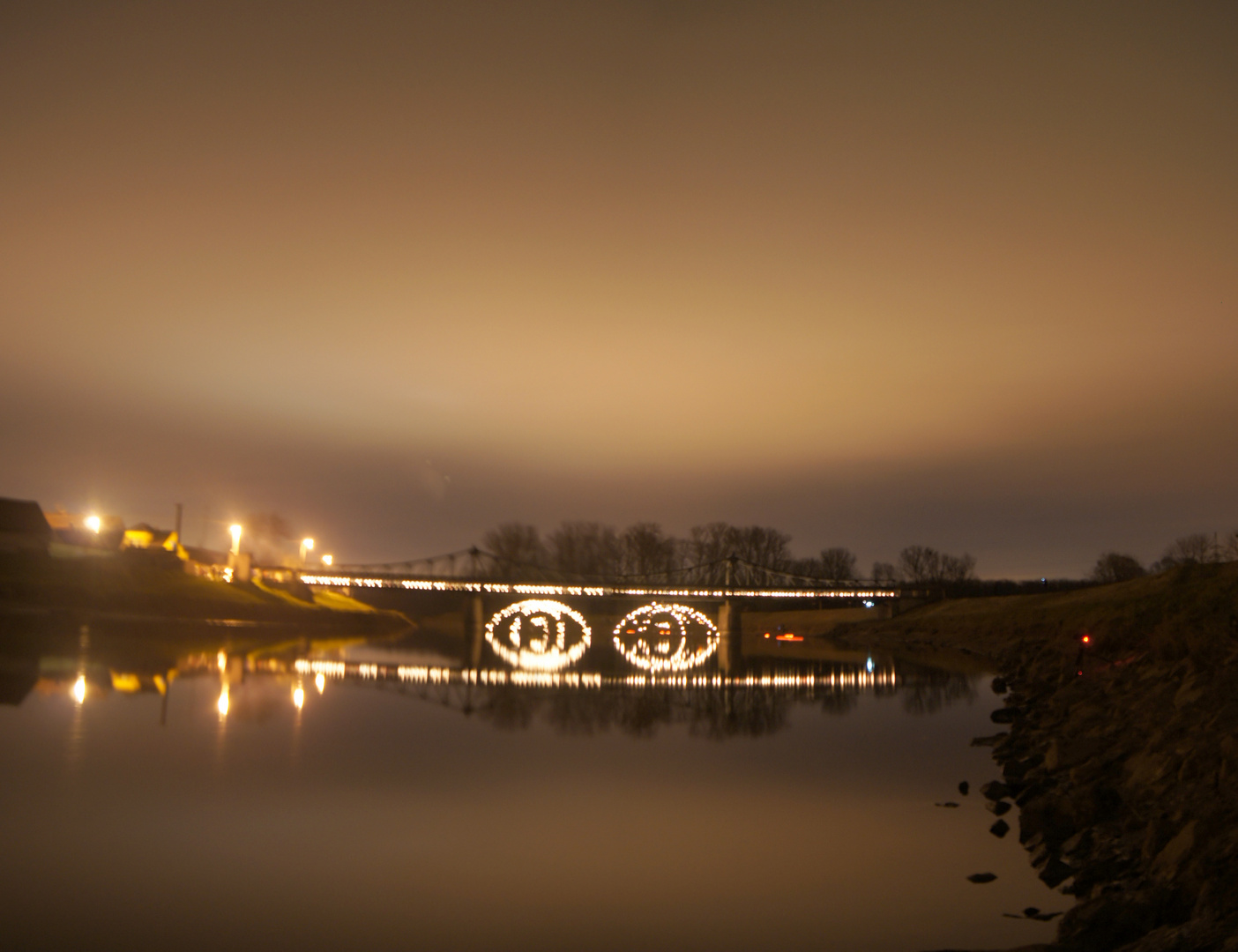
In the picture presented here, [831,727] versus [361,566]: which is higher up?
[361,566]

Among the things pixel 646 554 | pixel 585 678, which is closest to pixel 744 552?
pixel 646 554

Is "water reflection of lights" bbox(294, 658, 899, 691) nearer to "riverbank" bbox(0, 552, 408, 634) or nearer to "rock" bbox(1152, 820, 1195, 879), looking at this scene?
"riverbank" bbox(0, 552, 408, 634)

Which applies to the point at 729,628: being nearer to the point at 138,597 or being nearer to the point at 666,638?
the point at 666,638

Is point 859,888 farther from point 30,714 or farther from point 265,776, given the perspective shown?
Result: point 30,714

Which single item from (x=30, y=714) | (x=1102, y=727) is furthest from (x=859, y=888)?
(x=30, y=714)

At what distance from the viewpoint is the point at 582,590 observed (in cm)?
9581

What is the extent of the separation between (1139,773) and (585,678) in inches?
1402

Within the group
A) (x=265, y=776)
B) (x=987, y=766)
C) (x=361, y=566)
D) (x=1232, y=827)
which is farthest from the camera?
(x=361, y=566)

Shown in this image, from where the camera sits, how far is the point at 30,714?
23.8 meters

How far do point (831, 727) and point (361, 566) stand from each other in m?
93.1

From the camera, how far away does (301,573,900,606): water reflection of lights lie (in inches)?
3716

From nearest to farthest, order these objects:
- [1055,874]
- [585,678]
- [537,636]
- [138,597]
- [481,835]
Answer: [1055,874], [481,835], [585,678], [138,597], [537,636]

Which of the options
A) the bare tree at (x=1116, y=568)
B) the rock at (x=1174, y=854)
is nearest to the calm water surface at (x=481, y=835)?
the rock at (x=1174, y=854)

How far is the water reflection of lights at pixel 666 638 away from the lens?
2562 inches
